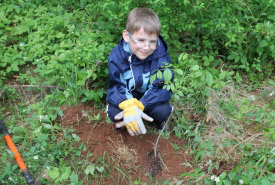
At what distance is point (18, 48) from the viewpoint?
3545mm

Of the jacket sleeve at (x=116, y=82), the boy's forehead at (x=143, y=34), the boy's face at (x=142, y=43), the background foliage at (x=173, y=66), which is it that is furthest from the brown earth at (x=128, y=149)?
the boy's forehead at (x=143, y=34)

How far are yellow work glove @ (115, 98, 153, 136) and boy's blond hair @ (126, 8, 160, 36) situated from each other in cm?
A: 65

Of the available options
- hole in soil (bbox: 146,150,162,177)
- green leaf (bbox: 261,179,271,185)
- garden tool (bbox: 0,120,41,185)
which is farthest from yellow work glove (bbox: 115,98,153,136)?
green leaf (bbox: 261,179,271,185)

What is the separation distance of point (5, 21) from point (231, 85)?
294 cm

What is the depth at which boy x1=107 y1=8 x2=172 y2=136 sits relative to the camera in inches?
98.0

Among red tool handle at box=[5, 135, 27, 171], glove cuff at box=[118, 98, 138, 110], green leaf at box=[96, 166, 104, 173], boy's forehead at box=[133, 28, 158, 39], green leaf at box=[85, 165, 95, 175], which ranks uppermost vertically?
boy's forehead at box=[133, 28, 158, 39]

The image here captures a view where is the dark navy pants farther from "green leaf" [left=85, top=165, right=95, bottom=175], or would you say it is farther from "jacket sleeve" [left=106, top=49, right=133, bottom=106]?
"green leaf" [left=85, top=165, right=95, bottom=175]

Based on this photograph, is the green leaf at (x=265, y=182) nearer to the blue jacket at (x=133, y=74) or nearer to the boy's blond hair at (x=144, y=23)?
the blue jacket at (x=133, y=74)

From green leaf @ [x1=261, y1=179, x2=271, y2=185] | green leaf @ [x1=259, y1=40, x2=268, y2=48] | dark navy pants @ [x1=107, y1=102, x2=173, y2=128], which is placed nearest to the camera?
green leaf @ [x1=261, y1=179, x2=271, y2=185]

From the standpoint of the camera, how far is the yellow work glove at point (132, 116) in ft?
7.91

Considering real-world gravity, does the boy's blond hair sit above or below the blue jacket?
above

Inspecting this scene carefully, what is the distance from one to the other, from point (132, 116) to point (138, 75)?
46 centimetres

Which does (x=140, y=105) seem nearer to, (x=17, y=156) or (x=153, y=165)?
(x=153, y=165)

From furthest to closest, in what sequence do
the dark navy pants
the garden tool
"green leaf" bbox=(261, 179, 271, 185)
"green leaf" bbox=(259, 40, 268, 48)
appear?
"green leaf" bbox=(259, 40, 268, 48), the dark navy pants, the garden tool, "green leaf" bbox=(261, 179, 271, 185)
